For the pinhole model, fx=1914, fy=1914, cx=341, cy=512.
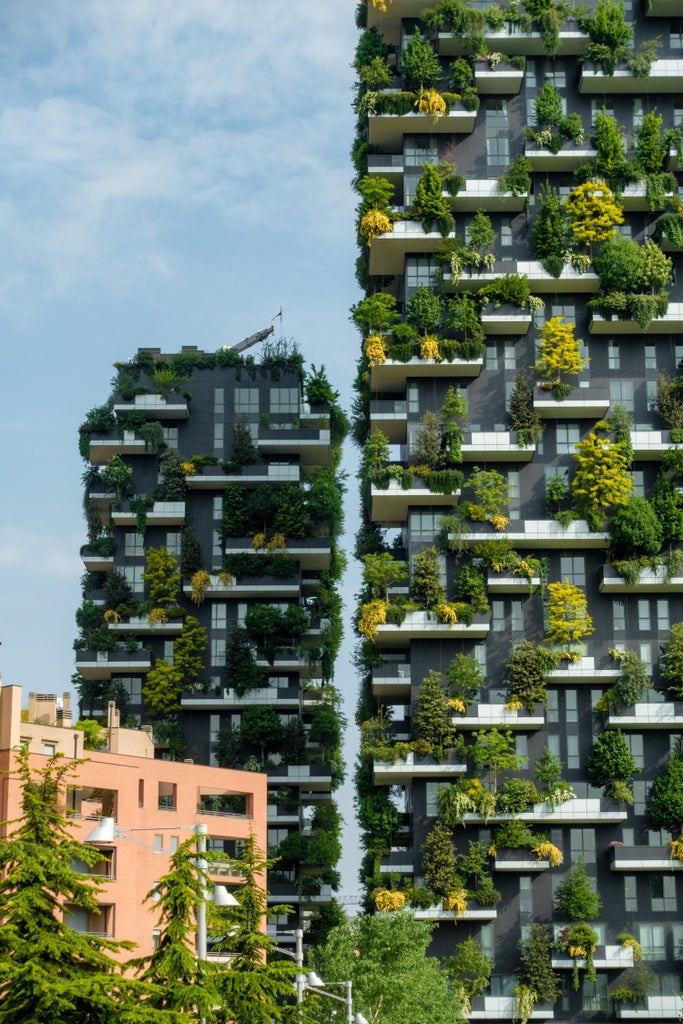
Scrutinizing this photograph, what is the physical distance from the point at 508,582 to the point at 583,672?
19.7ft

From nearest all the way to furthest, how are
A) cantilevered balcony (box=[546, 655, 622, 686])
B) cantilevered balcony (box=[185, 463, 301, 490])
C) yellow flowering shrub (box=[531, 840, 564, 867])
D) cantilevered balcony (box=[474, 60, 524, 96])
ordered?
yellow flowering shrub (box=[531, 840, 564, 867]) < cantilevered balcony (box=[546, 655, 622, 686]) < cantilevered balcony (box=[474, 60, 524, 96]) < cantilevered balcony (box=[185, 463, 301, 490])

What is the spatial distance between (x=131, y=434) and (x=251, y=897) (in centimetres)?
7146

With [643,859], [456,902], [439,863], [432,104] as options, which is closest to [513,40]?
[432,104]

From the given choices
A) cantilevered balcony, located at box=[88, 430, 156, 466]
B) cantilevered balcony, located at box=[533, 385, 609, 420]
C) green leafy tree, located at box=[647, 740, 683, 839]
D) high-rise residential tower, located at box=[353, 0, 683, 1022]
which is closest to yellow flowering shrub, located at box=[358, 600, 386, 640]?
high-rise residential tower, located at box=[353, 0, 683, 1022]

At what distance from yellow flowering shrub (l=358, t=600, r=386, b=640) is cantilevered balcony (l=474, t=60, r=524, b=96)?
98.9 ft

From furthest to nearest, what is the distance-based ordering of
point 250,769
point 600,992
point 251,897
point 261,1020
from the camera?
point 250,769, point 600,992, point 251,897, point 261,1020

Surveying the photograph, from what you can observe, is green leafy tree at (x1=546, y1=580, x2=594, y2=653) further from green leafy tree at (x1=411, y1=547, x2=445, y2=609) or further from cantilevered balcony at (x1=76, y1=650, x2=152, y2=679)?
cantilevered balcony at (x1=76, y1=650, x2=152, y2=679)

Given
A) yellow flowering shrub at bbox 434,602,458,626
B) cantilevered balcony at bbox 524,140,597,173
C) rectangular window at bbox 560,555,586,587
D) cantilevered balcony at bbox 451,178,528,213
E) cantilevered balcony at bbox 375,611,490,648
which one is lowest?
cantilevered balcony at bbox 375,611,490,648

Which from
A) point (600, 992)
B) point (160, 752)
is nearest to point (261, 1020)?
point (600, 992)

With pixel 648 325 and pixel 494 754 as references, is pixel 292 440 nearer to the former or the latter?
pixel 648 325

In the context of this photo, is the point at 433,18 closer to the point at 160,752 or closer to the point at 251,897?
the point at 160,752

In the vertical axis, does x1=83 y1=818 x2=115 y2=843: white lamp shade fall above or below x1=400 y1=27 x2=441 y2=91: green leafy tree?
below

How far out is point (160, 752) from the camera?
11488 cm

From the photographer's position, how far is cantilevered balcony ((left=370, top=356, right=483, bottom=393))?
101375 millimetres
